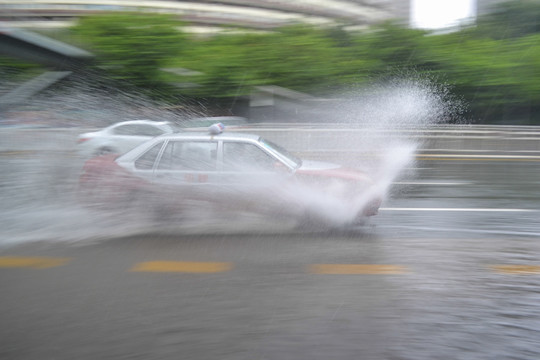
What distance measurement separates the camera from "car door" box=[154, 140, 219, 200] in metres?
5.75

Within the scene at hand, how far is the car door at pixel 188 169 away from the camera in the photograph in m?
5.75

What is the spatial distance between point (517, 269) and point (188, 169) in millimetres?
3553

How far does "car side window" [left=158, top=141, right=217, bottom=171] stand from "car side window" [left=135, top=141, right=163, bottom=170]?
10 cm

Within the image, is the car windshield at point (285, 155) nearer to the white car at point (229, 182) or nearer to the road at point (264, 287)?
the white car at point (229, 182)

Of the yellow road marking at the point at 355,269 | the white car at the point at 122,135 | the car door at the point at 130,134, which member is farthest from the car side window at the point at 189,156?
the car door at the point at 130,134

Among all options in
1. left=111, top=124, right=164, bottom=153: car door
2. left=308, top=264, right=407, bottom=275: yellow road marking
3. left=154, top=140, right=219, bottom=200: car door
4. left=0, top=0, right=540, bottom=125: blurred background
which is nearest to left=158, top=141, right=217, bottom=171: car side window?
left=154, top=140, right=219, bottom=200: car door

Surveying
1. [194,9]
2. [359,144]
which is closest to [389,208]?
[359,144]

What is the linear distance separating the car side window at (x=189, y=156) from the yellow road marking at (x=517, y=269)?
3.13 metres

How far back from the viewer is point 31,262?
4.82 meters

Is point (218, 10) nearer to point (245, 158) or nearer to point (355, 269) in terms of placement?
point (245, 158)

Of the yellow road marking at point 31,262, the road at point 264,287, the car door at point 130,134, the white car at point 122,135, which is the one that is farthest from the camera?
the car door at point 130,134

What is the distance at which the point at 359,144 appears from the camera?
44.3 feet

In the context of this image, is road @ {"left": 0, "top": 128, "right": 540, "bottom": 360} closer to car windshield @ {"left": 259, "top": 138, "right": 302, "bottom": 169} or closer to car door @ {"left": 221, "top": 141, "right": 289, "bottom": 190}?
car door @ {"left": 221, "top": 141, "right": 289, "bottom": 190}

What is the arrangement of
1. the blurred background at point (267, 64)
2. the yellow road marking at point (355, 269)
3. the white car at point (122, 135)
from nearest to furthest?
the yellow road marking at point (355, 269), the white car at point (122, 135), the blurred background at point (267, 64)
